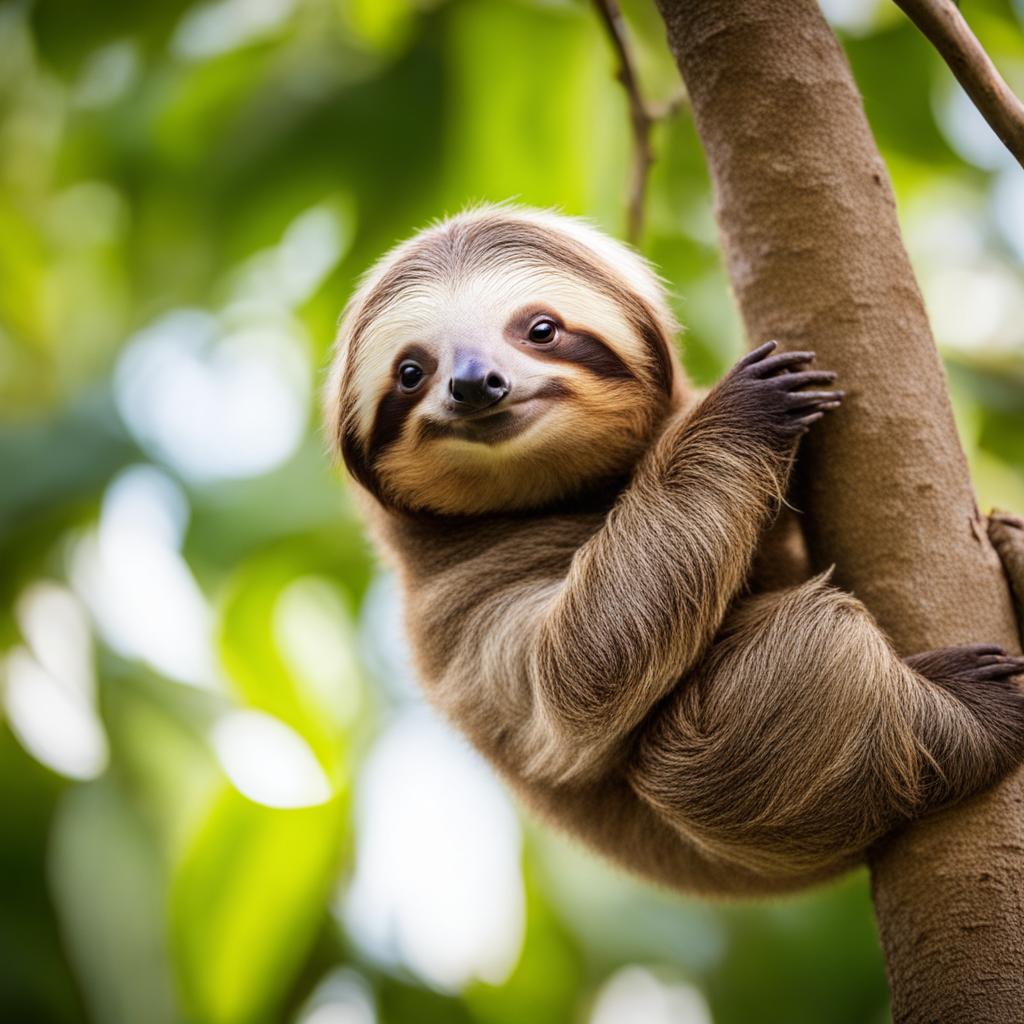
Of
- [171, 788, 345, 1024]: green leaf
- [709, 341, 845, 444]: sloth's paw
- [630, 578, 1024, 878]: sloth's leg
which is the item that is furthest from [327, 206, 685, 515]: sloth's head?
[171, 788, 345, 1024]: green leaf

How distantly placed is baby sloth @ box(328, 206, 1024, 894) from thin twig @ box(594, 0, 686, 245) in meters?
0.35

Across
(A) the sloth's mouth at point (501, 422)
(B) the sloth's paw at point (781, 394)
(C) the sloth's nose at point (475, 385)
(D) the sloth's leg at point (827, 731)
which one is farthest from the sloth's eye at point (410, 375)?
(D) the sloth's leg at point (827, 731)

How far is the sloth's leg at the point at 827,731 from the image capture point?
3654 millimetres

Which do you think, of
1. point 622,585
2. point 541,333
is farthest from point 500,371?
point 622,585

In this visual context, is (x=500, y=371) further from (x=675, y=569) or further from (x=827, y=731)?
(x=827, y=731)

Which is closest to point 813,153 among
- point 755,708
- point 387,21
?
point 755,708

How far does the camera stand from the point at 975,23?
19.0 ft

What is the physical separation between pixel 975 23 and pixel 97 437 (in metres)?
5.21

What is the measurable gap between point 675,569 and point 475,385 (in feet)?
3.00

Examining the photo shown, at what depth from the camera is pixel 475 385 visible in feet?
13.6

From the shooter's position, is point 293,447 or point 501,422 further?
point 293,447

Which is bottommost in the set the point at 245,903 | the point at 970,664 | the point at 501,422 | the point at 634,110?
the point at 245,903

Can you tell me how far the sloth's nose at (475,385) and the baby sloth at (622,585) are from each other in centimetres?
1

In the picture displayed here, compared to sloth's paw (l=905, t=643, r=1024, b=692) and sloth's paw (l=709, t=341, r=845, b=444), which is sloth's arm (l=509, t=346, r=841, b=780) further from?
sloth's paw (l=905, t=643, r=1024, b=692)
